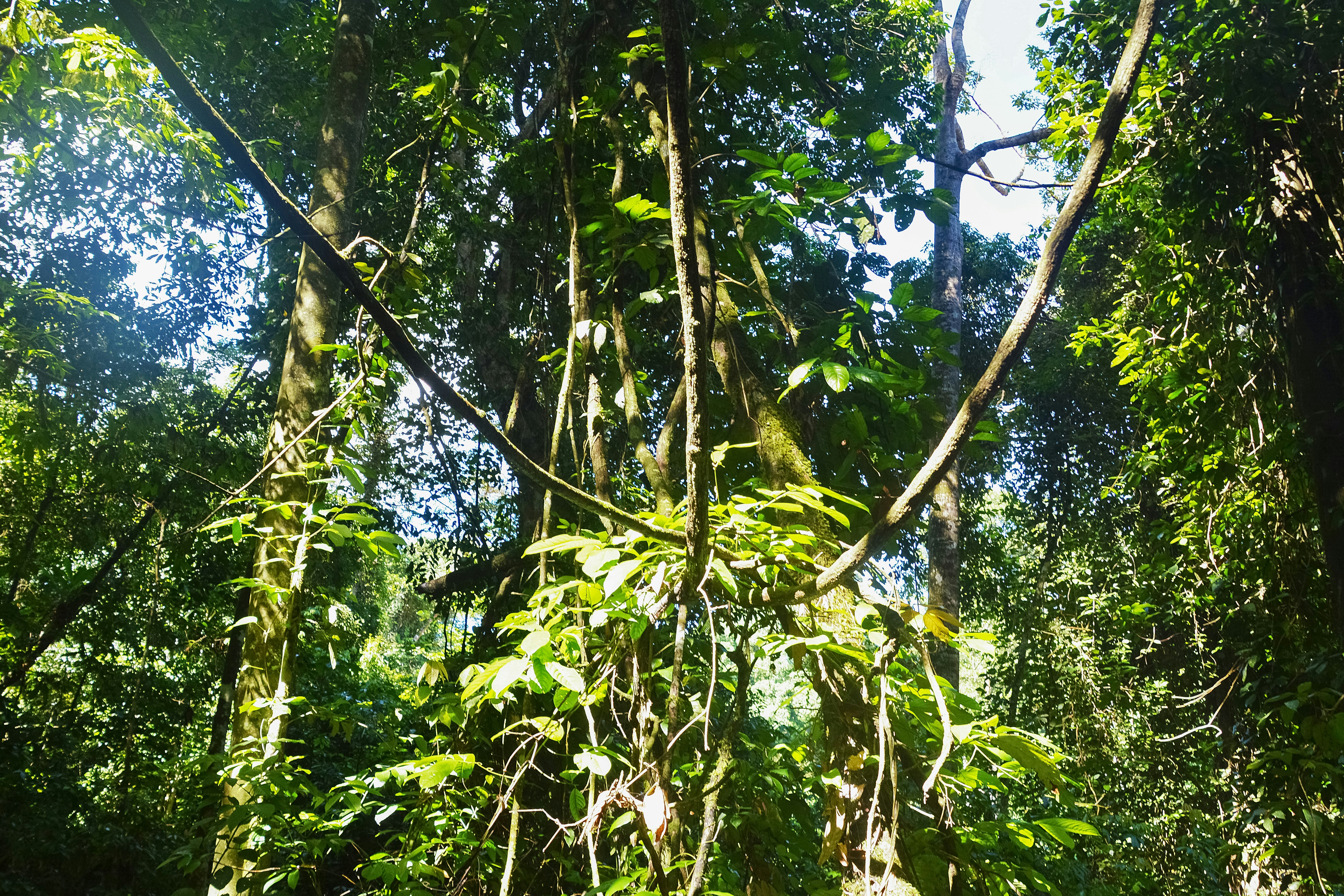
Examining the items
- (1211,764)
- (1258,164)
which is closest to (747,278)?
(1258,164)

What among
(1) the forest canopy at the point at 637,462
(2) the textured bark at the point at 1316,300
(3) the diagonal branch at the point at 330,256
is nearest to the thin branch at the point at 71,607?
(1) the forest canopy at the point at 637,462

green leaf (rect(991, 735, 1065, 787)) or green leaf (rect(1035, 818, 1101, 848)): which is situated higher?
green leaf (rect(991, 735, 1065, 787))

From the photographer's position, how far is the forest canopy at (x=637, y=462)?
1.12 metres

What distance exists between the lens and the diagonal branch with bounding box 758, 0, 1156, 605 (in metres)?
0.76

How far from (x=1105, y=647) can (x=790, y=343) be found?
4764 millimetres

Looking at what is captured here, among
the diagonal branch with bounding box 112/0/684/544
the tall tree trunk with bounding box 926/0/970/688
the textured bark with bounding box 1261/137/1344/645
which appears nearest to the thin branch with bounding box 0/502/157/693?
the diagonal branch with bounding box 112/0/684/544

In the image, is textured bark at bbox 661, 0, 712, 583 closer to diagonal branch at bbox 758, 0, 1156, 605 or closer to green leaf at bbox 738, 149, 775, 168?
diagonal branch at bbox 758, 0, 1156, 605

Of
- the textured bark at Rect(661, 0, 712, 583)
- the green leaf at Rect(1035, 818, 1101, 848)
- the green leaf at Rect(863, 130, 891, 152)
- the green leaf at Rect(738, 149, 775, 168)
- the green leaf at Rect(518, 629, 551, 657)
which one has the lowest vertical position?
the green leaf at Rect(1035, 818, 1101, 848)

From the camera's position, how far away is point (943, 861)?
1.03 metres

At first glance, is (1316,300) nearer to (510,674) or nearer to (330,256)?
(510,674)

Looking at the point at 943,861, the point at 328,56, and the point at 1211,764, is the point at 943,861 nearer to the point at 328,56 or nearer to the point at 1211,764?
the point at 328,56

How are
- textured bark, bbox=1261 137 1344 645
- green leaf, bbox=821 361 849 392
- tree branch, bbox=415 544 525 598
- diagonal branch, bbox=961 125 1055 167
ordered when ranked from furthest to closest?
diagonal branch, bbox=961 125 1055 167 → tree branch, bbox=415 544 525 598 → textured bark, bbox=1261 137 1344 645 → green leaf, bbox=821 361 849 392

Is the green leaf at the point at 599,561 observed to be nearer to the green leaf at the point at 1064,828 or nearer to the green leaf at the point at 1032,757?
the green leaf at the point at 1032,757

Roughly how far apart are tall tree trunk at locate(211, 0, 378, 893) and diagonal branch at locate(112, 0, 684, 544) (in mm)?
668
